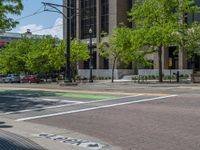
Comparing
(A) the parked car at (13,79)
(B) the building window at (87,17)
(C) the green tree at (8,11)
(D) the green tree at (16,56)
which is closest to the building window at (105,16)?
(B) the building window at (87,17)

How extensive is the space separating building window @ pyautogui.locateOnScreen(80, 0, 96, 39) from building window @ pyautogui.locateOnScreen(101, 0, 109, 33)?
2150mm

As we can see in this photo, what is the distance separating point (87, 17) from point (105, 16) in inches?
188

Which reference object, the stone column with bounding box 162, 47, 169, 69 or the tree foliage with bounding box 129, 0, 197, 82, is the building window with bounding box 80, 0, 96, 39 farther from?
the tree foliage with bounding box 129, 0, 197, 82

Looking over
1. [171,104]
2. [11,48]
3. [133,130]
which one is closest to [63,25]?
[11,48]

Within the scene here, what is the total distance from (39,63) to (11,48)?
11.1 meters

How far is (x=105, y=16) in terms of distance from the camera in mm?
72562

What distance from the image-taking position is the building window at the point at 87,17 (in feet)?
247

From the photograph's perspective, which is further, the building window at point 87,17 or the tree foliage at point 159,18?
the building window at point 87,17

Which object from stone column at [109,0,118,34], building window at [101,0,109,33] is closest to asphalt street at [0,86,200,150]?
stone column at [109,0,118,34]

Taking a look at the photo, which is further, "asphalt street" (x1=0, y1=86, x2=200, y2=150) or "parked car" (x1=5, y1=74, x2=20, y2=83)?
"parked car" (x1=5, y1=74, x2=20, y2=83)

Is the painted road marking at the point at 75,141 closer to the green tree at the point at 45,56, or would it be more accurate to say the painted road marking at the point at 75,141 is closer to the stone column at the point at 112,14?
the green tree at the point at 45,56

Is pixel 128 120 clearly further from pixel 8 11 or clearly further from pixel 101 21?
pixel 101 21

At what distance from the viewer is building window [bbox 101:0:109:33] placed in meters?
72.0

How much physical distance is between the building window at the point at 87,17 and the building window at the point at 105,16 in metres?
2.15
